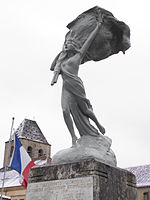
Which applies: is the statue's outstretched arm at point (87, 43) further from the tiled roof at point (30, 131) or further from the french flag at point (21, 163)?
the tiled roof at point (30, 131)

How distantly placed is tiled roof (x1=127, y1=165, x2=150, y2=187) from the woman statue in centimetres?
3721

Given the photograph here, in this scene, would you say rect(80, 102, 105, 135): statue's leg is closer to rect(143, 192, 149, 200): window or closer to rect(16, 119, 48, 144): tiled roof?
rect(143, 192, 149, 200): window

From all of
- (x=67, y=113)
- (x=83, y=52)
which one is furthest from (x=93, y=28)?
(x=67, y=113)

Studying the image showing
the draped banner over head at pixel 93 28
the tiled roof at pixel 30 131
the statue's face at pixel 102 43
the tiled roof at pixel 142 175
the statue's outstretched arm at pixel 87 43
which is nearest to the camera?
the statue's outstretched arm at pixel 87 43

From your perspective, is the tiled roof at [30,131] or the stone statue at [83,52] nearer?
the stone statue at [83,52]

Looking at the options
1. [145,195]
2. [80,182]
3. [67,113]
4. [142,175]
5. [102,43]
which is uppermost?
[142,175]

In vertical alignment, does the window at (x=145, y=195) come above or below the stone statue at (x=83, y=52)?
above

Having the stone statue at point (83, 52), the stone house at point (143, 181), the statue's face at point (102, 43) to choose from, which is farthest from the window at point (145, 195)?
the statue's face at point (102, 43)

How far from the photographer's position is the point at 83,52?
24.9 ft

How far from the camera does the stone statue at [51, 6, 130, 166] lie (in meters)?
7.27

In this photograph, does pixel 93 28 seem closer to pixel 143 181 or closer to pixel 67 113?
pixel 67 113

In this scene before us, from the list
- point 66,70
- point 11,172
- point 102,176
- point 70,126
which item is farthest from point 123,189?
point 11,172

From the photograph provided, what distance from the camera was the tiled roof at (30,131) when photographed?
63719 millimetres

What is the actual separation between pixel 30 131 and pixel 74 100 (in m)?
58.8
